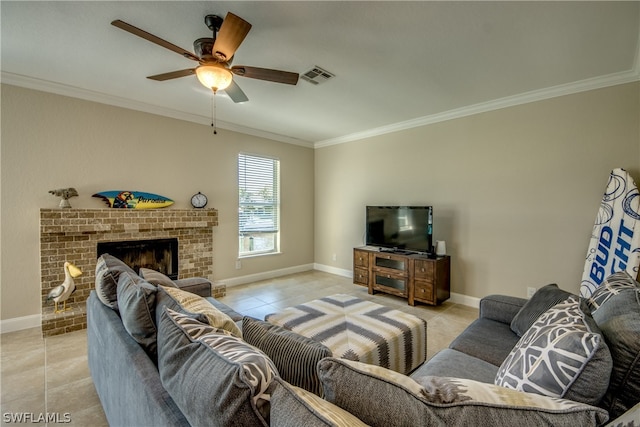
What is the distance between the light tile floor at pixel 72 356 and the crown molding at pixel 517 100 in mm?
2596

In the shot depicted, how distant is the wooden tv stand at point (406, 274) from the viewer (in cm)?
363

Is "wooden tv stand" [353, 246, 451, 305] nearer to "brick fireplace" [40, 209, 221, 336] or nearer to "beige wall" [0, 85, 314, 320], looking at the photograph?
"beige wall" [0, 85, 314, 320]

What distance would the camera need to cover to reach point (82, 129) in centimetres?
330

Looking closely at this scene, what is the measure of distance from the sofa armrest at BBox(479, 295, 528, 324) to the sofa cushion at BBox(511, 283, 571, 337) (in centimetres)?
14

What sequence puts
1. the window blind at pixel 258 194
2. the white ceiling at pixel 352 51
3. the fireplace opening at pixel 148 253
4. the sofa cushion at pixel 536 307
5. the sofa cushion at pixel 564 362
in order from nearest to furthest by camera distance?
the sofa cushion at pixel 564 362, the sofa cushion at pixel 536 307, the white ceiling at pixel 352 51, the fireplace opening at pixel 148 253, the window blind at pixel 258 194

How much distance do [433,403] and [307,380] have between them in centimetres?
46

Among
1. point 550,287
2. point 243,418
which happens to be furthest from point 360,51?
point 243,418

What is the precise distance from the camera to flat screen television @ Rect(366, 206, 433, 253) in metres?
3.82

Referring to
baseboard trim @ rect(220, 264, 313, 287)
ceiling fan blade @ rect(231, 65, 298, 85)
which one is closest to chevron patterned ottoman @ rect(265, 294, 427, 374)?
ceiling fan blade @ rect(231, 65, 298, 85)

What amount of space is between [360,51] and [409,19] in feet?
1.63

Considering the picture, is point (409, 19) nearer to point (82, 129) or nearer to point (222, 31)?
point (222, 31)

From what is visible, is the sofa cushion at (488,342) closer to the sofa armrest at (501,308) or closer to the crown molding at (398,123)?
the sofa armrest at (501,308)

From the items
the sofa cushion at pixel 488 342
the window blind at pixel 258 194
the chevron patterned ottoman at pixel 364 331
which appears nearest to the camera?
the sofa cushion at pixel 488 342

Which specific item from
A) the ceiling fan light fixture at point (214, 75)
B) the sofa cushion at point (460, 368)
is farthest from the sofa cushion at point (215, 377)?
the ceiling fan light fixture at point (214, 75)
